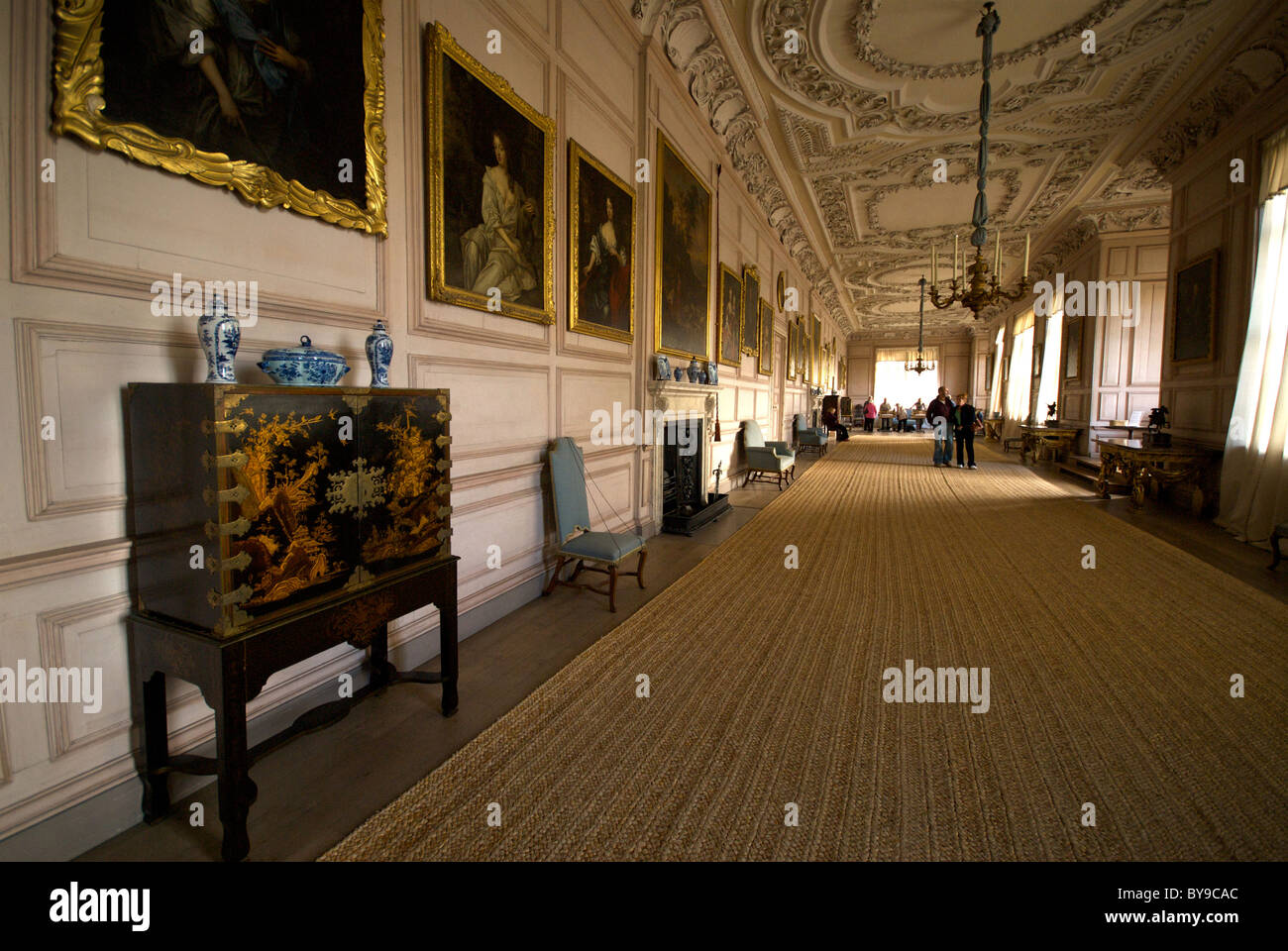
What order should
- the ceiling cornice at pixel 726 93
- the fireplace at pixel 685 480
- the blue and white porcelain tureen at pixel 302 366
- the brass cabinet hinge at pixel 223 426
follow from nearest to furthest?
the brass cabinet hinge at pixel 223 426 → the blue and white porcelain tureen at pixel 302 366 → the ceiling cornice at pixel 726 93 → the fireplace at pixel 685 480

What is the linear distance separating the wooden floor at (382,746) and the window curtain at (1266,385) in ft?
6.04

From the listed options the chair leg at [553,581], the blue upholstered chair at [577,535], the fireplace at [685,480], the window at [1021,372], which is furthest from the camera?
the window at [1021,372]

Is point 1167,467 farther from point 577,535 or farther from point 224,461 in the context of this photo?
point 224,461

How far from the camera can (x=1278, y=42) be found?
5.46m

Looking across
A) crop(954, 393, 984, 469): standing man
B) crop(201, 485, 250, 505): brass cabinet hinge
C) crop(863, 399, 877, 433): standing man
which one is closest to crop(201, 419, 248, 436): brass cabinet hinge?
crop(201, 485, 250, 505): brass cabinet hinge

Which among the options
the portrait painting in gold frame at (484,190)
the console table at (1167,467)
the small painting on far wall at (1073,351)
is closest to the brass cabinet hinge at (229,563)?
the portrait painting in gold frame at (484,190)

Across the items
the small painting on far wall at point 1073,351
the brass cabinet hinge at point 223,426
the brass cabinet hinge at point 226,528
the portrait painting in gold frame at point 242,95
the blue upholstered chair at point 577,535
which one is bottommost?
the blue upholstered chair at point 577,535

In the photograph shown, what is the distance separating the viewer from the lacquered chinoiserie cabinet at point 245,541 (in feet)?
5.56

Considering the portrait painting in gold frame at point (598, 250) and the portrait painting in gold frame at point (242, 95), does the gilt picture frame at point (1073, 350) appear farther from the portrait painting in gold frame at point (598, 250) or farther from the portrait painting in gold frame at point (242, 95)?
the portrait painting in gold frame at point (242, 95)

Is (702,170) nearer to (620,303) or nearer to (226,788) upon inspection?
(620,303)

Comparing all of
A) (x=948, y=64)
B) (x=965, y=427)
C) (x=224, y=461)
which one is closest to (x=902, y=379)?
(x=965, y=427)

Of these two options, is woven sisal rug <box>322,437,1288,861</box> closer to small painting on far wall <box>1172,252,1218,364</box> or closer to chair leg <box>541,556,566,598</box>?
chair leg <box>541,556,566,598</box>

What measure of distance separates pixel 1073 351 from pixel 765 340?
7.36 meters
